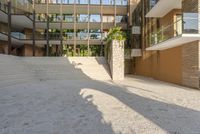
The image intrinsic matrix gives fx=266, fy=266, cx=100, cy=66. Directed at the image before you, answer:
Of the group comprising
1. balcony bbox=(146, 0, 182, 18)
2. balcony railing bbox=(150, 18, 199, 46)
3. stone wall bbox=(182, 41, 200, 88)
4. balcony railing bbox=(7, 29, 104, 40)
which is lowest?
stone wall bbox=(182, 41, 200, 88)

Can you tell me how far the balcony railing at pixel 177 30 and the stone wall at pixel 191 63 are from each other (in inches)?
37.4

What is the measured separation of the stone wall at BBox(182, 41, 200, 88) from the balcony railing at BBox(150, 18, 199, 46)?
0.95 m

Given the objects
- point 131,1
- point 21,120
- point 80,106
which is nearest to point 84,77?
point 80,106

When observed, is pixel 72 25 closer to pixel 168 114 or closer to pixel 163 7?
pixel 163 7

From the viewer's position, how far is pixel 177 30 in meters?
17.5

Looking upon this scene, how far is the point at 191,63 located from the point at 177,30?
102 inches

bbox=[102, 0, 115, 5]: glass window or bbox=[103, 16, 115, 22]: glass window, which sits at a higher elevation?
bbox=[102, 0, 115, 5]: glass window

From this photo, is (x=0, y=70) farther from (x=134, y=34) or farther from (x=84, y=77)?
(x=134, y=34)

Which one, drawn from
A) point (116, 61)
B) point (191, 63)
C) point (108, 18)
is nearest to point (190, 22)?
point (191, 63)

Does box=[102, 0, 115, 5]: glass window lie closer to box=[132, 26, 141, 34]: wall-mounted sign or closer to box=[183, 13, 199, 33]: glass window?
box=[132, 26, 141, 34]: wall-mounted sign

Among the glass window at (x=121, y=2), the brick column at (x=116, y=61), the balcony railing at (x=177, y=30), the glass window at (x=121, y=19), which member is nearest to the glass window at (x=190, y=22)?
the balcony railing at (x=177, y=30)

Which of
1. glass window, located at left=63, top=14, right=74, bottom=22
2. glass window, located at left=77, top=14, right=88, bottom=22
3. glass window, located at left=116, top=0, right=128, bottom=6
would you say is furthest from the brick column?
glass window, located at left=116, top=0, right=128, bottom=6

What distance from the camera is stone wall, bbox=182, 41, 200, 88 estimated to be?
50.6ft

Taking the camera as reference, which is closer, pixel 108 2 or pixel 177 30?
pixel 177 30
